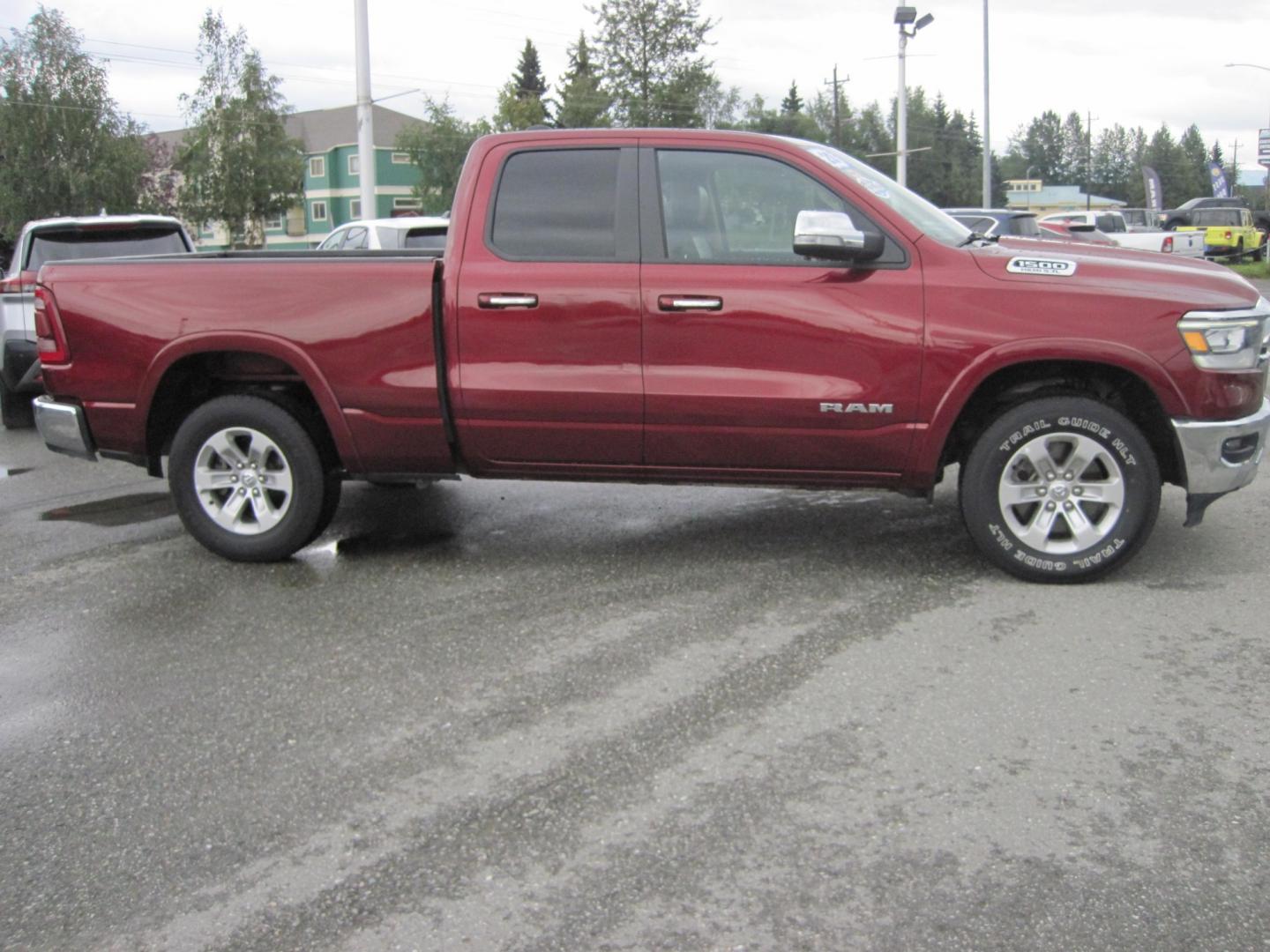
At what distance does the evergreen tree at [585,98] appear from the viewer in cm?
7156

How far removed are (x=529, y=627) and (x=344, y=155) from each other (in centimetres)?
8350

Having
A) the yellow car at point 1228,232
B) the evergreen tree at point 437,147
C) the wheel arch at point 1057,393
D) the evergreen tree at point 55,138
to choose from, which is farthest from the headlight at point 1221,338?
the evergreen tree at point 437,147

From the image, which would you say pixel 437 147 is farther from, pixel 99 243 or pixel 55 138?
Result: pixel 99 243

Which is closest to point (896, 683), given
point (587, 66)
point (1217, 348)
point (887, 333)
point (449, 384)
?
point (887, 333)

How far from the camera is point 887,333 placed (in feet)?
17.2

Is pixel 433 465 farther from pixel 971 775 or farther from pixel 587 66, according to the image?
pixel 587 66

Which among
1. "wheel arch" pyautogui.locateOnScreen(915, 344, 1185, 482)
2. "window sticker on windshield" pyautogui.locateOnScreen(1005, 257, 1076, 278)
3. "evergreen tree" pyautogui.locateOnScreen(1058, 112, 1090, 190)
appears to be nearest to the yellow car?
"wheel arch" pyautogui.locateOnScreen(915, 344, 1185, 482)

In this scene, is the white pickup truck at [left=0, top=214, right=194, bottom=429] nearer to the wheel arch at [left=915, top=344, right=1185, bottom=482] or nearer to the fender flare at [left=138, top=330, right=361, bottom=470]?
the fender flare at [left=138, top=330, right=361, bottom=470]

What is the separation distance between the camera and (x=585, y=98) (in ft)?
240

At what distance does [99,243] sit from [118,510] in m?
4.28

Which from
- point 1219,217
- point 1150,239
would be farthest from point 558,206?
point 1219,217

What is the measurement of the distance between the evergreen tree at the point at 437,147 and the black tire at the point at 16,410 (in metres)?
54.8

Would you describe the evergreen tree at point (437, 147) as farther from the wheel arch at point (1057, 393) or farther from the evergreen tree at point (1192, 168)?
the evergreen tree at point (1192, 168)

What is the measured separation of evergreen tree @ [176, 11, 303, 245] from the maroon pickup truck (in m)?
46.5
